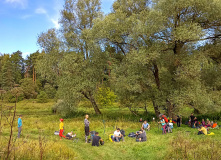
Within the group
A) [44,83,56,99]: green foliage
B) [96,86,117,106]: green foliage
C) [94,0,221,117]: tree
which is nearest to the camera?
[94,0,221,117]: tree

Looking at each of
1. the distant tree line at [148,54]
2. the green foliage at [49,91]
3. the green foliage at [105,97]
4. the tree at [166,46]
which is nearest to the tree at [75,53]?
the distant tree line at [148,54]

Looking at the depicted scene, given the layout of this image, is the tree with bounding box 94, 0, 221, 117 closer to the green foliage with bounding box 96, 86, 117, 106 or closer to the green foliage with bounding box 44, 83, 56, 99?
the green foliage with bounding box 96, 86, 117, 106

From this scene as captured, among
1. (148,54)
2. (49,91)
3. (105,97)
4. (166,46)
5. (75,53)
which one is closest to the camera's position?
(148,54)

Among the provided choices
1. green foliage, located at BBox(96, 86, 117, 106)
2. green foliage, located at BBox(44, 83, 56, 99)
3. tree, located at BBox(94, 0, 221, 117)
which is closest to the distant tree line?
tree, located at BBox(94, 0, 221, 117)

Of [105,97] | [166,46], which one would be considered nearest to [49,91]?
[105,97]

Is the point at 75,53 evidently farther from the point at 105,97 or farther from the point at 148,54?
the point at 105,97

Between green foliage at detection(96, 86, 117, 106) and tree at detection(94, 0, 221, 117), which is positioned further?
green foliage at detection(96, 86, 117, 106)

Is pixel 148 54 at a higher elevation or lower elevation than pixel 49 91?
higher

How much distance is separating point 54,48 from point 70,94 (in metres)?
6.25

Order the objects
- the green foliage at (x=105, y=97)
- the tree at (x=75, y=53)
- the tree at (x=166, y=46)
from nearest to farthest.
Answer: the tree at (x=166, y=46) → the tree at (x=75, y=53) → the green foliage at (x=105, y=97)

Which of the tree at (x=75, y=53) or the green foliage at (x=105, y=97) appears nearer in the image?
the tree at (x=75, y=53)

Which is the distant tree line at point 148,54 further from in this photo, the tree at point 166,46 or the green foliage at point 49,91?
the green foliage at point 49,91

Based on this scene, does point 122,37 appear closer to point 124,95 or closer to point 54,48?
point 124,95

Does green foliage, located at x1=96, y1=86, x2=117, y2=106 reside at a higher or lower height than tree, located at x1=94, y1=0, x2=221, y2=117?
lower
